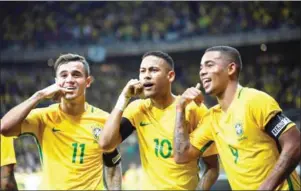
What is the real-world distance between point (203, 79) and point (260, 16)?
18.3 meters

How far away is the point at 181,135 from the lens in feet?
12.5

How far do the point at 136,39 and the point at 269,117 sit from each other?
66.6 feet

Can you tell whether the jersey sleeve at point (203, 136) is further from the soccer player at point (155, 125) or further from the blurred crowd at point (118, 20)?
the blurred crowd at point (118, 20)

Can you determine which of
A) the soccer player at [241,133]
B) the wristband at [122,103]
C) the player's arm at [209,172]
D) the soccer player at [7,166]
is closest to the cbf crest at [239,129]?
the soccer player at [241,133]

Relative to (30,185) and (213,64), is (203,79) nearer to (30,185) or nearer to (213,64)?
(213,64)

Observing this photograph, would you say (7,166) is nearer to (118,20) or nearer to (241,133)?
(241,133)

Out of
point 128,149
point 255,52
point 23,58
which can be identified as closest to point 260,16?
point 255,52

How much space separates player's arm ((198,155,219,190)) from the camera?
4371 mm

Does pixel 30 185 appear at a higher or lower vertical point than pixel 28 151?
higher

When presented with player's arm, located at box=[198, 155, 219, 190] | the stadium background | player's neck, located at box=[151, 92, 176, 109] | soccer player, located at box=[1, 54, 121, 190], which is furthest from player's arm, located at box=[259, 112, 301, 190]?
the stadium background

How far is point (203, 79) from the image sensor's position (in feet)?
12.3

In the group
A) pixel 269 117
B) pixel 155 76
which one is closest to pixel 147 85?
pixel 155 76

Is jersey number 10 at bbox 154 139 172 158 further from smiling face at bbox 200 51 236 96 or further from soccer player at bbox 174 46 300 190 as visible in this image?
smiling face at bbox 200 51 236 96

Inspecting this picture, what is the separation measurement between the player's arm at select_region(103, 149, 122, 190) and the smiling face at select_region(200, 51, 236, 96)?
1.42 meters
